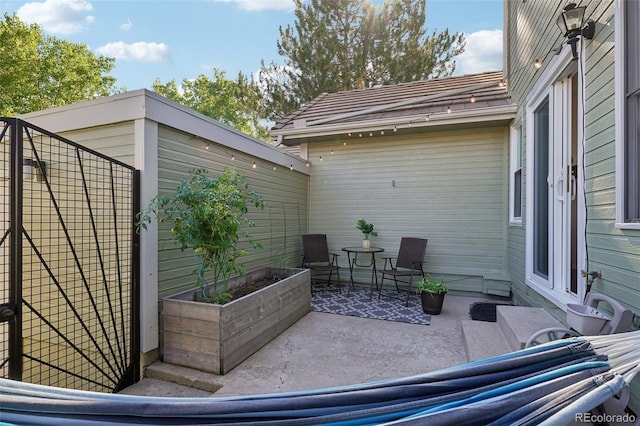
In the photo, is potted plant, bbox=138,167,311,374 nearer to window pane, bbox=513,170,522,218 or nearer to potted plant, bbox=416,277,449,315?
potted plant, bbox=416,277,449,315

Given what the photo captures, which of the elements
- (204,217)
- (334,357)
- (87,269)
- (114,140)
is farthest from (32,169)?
(334,357)

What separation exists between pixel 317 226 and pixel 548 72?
4.00 m

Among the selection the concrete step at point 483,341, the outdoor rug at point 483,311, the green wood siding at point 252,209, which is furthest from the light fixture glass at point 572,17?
the green wood siding at point 252,209

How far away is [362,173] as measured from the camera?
18.1 feet

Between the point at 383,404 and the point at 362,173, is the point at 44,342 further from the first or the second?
the point at 362,173

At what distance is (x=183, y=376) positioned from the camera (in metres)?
2.43

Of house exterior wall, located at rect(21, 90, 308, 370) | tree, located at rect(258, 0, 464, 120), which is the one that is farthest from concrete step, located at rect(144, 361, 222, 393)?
tree, located at rect(258, 0, 464, 120)

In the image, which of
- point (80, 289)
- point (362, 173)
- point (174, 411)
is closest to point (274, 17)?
point (362, 173)

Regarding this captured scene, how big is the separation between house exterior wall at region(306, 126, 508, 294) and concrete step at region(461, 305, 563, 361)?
2051 millimetres

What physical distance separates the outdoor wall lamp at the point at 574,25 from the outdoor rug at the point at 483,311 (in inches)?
109

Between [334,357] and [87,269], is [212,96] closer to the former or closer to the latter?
[87,269]

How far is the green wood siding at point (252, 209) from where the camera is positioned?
279 centimetres

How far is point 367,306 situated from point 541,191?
2.49 meters

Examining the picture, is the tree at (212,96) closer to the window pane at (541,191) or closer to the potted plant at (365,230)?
the potted plant at (365,230)
